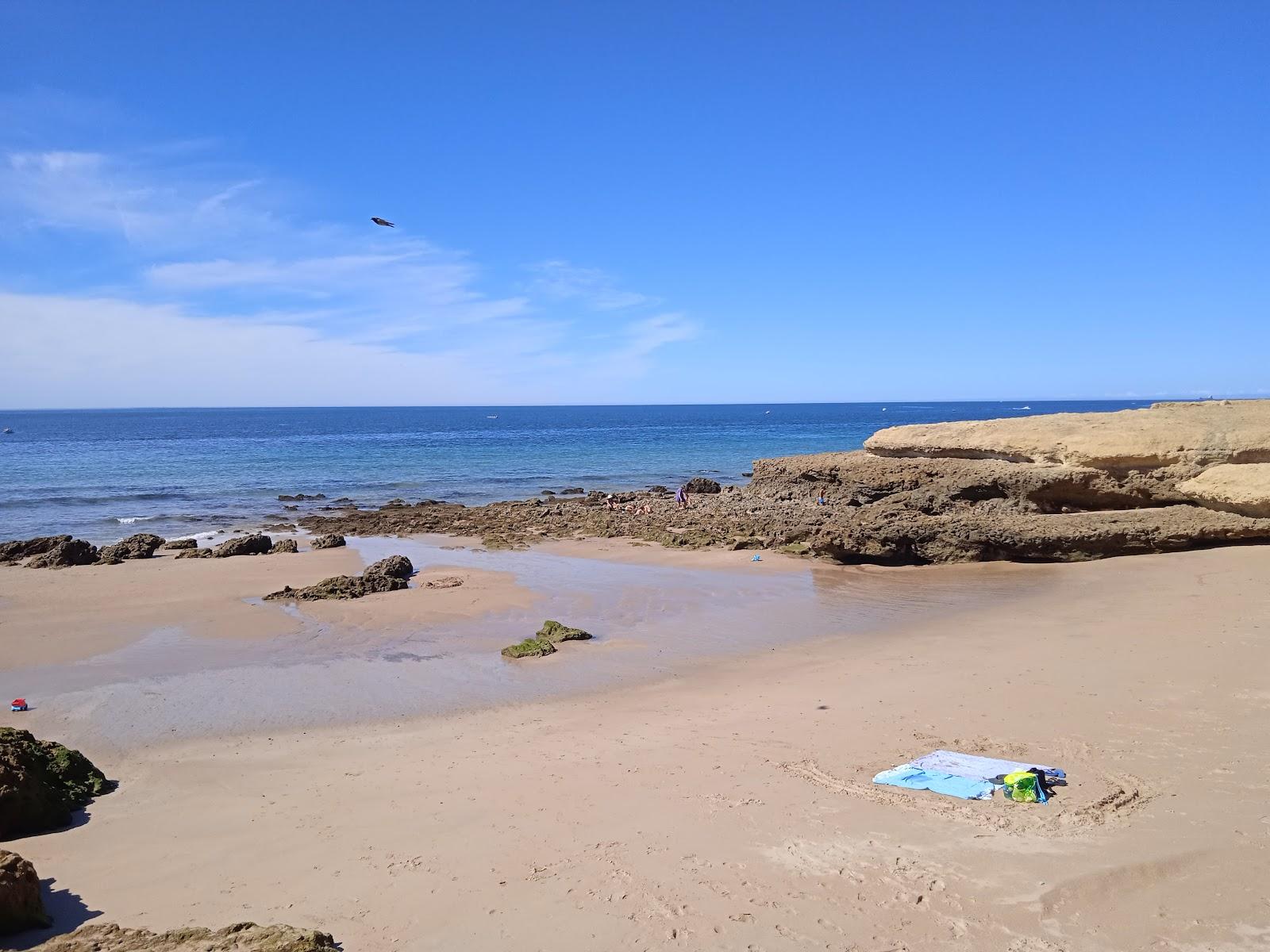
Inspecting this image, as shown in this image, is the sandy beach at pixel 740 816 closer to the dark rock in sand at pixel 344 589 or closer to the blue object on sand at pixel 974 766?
the blue object on sand at pixel 974 766

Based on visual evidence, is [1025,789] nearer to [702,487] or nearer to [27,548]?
[27,548]

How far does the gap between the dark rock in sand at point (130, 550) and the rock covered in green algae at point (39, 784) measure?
1417 cm

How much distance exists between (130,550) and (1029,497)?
2112 centimetres

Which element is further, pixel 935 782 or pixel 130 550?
pixel 130 550

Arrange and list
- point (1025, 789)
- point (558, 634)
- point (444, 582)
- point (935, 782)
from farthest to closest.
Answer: point (444, 582) < point (558, 634) < point (935, 782) < point (1025, 789)

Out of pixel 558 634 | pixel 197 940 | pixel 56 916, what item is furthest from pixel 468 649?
pixel 197 940

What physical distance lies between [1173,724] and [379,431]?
91235 mm

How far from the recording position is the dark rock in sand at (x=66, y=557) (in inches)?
716

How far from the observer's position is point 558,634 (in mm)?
11852

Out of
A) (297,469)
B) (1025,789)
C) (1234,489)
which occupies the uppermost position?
(1234,489)

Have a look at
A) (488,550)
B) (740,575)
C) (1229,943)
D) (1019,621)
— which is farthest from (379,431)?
(1229,943)

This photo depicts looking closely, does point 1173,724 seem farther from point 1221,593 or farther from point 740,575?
point 740,575

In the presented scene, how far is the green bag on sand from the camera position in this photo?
5738 mm

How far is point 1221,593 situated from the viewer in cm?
1195
